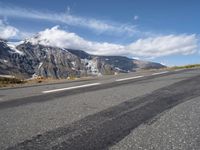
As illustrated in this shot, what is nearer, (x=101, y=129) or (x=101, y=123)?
(x=101, y=129)

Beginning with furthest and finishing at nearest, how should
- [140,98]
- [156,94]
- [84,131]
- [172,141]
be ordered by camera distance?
1. [156,94]
2. [140,98]
3. [84,131]
4. [172,141]

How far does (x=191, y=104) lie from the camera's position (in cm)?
723

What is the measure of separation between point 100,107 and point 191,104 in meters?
2.18

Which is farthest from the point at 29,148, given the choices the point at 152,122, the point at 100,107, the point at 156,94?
the point at 156,94

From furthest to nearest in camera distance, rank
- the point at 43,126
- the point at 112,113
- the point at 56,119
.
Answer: the point at 112,113 → the point at 56,119 → the point at 43,126

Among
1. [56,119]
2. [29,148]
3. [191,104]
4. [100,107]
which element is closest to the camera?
[29,148]

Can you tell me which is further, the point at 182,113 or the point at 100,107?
the point at 100,107

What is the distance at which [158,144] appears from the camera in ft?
13.7

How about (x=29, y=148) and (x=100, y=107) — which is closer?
(x=29, y=148)

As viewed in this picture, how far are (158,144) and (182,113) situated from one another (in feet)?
7.16

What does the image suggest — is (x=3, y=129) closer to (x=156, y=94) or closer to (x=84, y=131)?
(x=84, y=131)

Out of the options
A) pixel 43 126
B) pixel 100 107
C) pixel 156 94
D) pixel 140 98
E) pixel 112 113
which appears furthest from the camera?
pixel 156 94

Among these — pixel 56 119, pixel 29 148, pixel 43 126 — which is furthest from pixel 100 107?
pixel 29 148

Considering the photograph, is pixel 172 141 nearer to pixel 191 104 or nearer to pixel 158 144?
pixel 158 144
